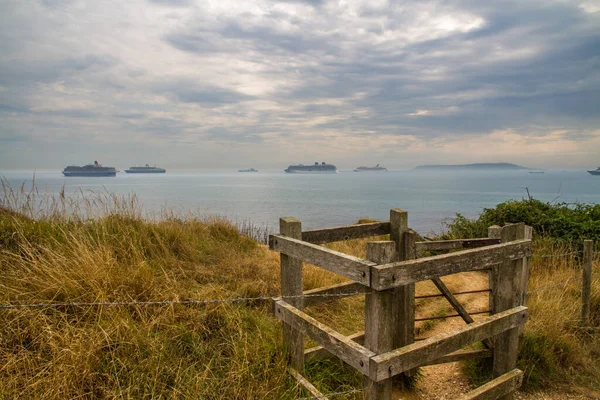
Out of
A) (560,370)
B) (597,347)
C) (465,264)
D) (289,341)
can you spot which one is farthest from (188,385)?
(597,347)

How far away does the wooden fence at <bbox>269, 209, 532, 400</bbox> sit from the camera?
2916mm

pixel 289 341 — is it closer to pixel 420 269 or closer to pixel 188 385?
pixel 188 385

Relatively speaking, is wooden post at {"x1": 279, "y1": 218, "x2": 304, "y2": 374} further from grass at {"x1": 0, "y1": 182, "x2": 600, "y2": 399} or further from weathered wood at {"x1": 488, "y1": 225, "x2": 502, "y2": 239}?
weathered wood at {"x1": 488, "y1": 225, "x2": 502, "y2": 239}

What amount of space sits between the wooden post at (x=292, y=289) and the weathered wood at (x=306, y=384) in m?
0.10

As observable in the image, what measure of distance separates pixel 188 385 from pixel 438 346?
2.36 m

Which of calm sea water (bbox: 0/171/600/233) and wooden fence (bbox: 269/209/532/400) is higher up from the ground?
wooden fence (bbox: 269/209/532/400)

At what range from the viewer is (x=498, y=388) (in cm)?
398

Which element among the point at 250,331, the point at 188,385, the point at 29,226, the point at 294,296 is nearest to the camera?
the point at 188,385

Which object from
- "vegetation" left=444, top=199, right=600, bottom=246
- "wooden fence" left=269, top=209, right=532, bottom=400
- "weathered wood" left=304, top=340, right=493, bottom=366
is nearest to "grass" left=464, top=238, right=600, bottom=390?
"weathered wood" left=304, top=340, right=493, bottom=366

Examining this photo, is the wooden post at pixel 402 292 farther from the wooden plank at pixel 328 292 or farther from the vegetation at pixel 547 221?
the vegetation at pixel 547 221

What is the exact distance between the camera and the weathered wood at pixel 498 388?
12.5ft

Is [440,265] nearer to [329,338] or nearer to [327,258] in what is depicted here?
[327,258]

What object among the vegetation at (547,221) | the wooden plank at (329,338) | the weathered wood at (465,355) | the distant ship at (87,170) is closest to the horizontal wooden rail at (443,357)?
the weathered wood at (465,355)

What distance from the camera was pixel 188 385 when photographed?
3.67 m
